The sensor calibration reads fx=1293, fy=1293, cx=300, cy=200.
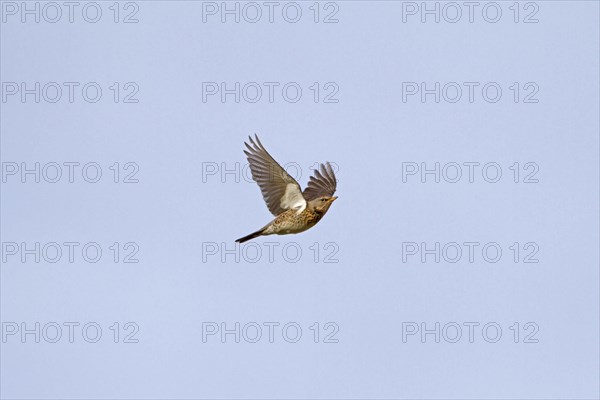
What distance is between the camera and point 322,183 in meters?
20.6

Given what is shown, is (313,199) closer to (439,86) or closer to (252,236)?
(252,236)

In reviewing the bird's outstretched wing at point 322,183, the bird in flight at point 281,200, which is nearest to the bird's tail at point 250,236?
the bird in flight at point 281,200

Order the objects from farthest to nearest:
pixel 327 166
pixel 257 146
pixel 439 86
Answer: pixel 439 86 → pixel 327 166 → pixel 257 146

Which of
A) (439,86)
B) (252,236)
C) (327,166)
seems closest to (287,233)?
(252,236)

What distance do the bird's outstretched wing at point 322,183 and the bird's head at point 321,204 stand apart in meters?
1.18

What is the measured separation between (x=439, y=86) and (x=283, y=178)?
24.7 feet

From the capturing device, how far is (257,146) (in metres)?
18.4

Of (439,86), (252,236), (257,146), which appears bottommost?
(252,236)

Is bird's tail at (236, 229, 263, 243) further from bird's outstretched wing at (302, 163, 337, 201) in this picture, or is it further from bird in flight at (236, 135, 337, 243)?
bird's outstretched wing at (302, 163, 337, 201)

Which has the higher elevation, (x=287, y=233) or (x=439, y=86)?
(x=439, y=86)

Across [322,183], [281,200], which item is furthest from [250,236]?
[322,183]

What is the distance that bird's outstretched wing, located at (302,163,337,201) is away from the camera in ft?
66.3

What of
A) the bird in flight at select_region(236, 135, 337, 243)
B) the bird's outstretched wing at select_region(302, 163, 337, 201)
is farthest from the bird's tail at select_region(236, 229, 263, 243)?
the bird's outstretched wing at select_region(302, 163, 337, 201)

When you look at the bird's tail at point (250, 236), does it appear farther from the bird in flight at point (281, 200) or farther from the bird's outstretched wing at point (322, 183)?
the bird's outstretched wing at point (322, 183)
